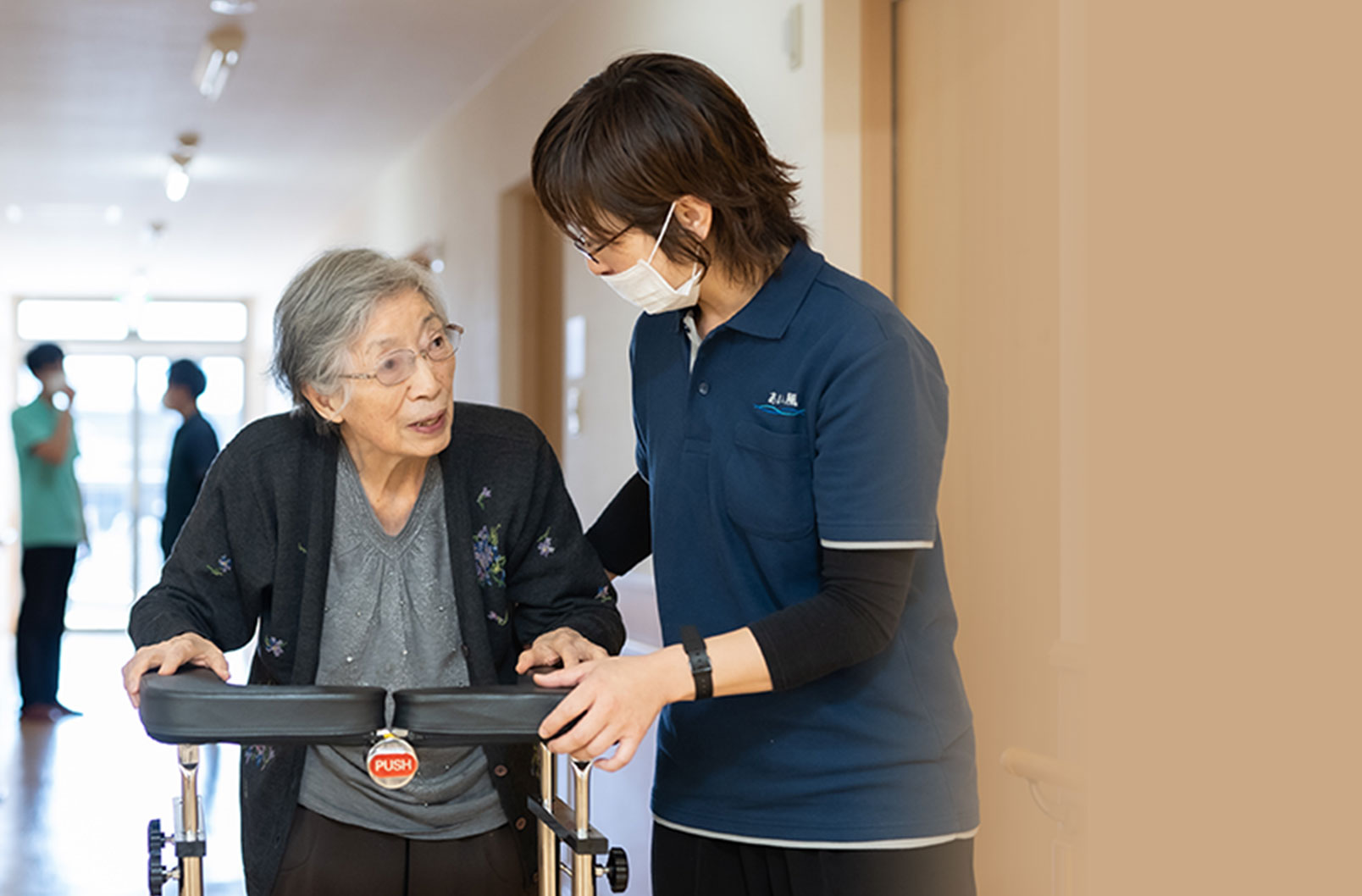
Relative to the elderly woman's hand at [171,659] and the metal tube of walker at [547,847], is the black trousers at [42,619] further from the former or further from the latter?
the metal tube of walker at [547,847]

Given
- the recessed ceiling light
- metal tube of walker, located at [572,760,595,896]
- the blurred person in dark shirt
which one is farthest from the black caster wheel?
the blurred person in dark shirt

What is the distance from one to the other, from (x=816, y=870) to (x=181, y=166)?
22.9 feet

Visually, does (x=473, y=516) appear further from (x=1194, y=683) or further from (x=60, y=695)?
(x=60, y=695)

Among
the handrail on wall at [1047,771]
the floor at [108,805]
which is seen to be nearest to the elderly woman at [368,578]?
the handrail on wall at [1047,771]

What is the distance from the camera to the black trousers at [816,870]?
4.62 ft

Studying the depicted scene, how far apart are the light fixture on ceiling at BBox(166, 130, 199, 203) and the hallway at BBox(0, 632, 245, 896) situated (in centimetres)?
277

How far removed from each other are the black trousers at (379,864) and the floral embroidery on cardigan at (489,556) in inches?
12.7

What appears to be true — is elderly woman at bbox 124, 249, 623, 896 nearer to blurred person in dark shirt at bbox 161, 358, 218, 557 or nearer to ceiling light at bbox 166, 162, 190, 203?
blurred person in dark shirt at bbox 161, 358, 218, 557

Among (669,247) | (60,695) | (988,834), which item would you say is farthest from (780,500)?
(60,695)

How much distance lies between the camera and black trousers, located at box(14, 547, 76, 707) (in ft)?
21.1

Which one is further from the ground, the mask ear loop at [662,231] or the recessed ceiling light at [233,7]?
the recessed ceiling light at [233,7]

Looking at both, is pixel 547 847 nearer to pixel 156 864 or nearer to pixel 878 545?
pixel 156 864

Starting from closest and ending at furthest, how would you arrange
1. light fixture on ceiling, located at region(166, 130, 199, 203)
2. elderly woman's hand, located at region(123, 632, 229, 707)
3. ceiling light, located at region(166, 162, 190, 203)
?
elderly woman's hand, located at region(123, 632, 229, 707)
light fixture on ceiling, located at region(166, 130, 199, 203)
ceiling light, located at region(166, 162, 190, 203)

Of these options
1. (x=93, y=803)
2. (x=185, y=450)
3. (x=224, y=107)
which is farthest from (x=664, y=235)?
(x=224, y=107)
